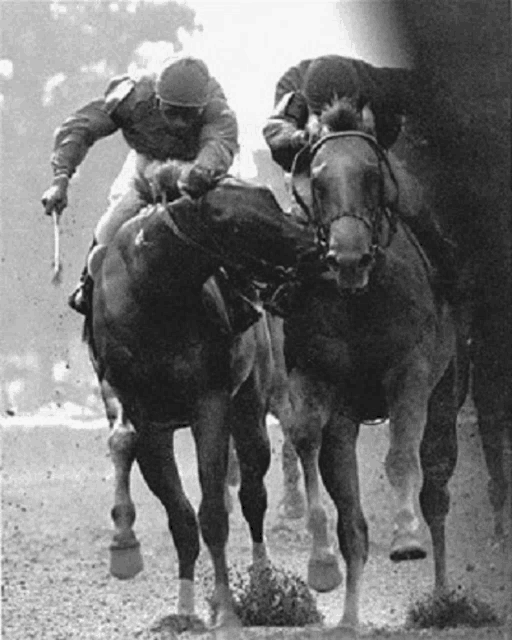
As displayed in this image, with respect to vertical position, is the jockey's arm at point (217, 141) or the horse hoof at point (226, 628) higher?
the jockey's arm at point (217, 141)

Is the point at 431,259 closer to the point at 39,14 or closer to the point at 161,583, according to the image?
the point at 161,583

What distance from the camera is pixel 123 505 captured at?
37.9 feet

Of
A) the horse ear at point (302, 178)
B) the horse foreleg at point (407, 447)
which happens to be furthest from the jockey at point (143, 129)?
the horse foreleg at point (407, 447)

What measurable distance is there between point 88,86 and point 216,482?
19226 mm

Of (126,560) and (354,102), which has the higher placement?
(354,102)

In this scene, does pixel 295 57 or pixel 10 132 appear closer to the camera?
pixel 295 57

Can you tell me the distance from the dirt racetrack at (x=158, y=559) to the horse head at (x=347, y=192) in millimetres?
1923

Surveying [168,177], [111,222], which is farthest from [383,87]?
[111,222]

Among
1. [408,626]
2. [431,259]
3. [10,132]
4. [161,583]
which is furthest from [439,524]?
[10,132]

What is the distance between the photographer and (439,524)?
12.2m

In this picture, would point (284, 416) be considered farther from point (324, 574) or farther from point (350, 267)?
point (350, 267)

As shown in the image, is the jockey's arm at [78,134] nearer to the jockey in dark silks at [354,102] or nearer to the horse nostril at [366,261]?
the jockey in dark silks at [354,102]

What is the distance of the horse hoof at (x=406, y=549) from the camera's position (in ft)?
31.8

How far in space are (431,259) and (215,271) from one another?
111 centimetres
